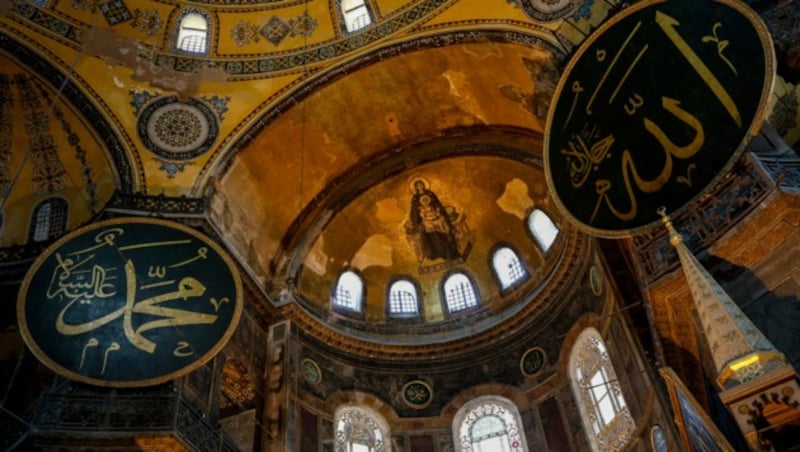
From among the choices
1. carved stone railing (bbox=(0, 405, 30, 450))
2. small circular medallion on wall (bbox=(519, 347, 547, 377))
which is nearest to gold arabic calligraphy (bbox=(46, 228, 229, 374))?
carved stone railing (bbox=(0, 405, 30, 450))

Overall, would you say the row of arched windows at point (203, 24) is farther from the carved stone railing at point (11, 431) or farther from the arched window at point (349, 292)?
the carved stone railing at point (11, 431)

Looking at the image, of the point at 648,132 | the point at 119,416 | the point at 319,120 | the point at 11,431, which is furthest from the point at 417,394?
the point at 648,132

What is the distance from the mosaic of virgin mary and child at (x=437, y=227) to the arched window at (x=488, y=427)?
3095 mm

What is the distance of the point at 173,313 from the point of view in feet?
29.8

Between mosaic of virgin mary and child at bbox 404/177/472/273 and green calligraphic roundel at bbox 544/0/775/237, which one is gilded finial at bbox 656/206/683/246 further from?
mosaic of virgin mary and child at bbox 404/177/472/273

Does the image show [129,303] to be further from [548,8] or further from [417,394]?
[548,8]

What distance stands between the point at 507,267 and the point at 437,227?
1.62 meters

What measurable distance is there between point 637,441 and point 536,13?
21.1ft

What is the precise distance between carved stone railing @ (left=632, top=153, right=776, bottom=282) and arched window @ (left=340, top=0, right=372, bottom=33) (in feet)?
25.2

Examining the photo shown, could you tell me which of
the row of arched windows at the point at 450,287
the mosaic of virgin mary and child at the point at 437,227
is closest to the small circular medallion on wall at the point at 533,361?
the row of arched windows at the point at 450,287

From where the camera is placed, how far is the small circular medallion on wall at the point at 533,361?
1159 cm

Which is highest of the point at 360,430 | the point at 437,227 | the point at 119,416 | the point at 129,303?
the point at 437,227

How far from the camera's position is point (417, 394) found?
12180 mm

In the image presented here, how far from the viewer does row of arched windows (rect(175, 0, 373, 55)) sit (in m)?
12.9
